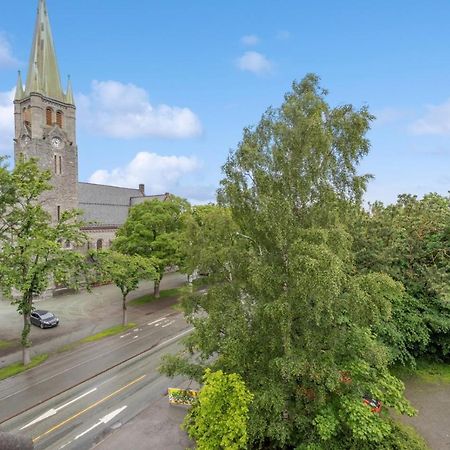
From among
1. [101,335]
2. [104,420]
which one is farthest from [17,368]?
[104,420]

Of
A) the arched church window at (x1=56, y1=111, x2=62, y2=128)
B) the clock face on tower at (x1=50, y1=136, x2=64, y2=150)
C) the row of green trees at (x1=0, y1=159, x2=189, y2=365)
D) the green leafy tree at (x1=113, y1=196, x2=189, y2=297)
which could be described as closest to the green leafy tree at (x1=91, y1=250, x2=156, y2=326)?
the row of green trees at (x1=0, y1=159, x2=189, y2=365)

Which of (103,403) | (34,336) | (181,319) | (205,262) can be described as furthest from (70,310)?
(205,262)

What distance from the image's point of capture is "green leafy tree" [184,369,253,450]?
1123 cm

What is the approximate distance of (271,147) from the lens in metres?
12.5

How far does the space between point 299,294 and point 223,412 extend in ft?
14.8

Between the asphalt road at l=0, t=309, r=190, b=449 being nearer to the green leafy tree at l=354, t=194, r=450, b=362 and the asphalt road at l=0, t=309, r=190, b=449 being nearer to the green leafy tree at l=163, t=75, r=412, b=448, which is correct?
the green leafy tree at l=163, t=75, r=412, b=448

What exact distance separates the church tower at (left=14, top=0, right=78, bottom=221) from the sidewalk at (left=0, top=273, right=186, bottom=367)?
10.9m

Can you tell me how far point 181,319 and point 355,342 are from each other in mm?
25068

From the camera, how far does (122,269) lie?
1142 inches

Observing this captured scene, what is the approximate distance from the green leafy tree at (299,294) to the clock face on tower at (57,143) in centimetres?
3773

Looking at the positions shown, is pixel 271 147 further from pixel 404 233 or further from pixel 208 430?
pixel 404 233

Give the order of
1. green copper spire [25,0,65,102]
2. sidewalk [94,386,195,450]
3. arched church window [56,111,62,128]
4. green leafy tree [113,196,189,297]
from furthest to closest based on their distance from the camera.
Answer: arched church window [56,111,62,128]
green copper spire [25,0,65,102]
green leafy tree [113,196,189,297]
sidewalk [94,386,195,450]

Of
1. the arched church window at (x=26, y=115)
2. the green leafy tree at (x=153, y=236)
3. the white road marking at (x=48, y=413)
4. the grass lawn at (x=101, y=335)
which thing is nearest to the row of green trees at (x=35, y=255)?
the grass lawn at (x=101, y=335)

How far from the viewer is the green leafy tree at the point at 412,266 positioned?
21.2 metres
